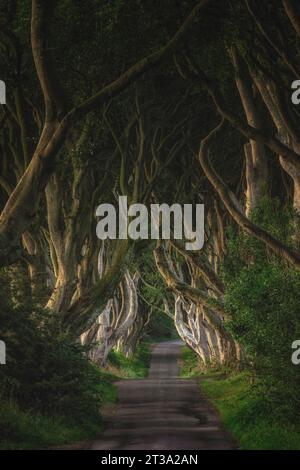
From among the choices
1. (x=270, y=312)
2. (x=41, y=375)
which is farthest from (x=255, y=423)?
(x=41, y=375)

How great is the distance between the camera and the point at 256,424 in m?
19.5

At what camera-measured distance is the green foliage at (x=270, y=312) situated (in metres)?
18.3

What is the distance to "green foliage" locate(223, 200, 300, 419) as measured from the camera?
18328mm

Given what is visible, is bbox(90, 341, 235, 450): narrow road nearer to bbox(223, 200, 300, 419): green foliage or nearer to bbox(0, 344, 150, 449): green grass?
bbox(0, 344, 150, 449): green grass

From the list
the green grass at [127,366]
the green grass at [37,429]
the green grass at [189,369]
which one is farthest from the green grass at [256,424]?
the green grass at [127,366]

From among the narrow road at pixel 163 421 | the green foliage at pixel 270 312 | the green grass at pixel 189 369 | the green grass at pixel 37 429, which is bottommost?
the green grass at pixel 189 369

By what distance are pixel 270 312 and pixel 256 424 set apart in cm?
256

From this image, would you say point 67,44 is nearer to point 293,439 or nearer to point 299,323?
point 299,323

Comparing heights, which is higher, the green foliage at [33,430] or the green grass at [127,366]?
the green foliage at [33,430]

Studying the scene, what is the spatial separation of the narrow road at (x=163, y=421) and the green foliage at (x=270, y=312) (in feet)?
5.26

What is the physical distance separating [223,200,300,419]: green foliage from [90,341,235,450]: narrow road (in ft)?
5.26

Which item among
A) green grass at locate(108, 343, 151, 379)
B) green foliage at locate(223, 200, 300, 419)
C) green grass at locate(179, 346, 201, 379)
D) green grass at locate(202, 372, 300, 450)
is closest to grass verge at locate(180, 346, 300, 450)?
green grass at locate(202, 372, 300, 450)

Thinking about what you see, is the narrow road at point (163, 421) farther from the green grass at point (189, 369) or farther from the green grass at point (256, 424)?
the green grass at point (189, 369)

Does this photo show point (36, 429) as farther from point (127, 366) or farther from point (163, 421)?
point (127, 366)
